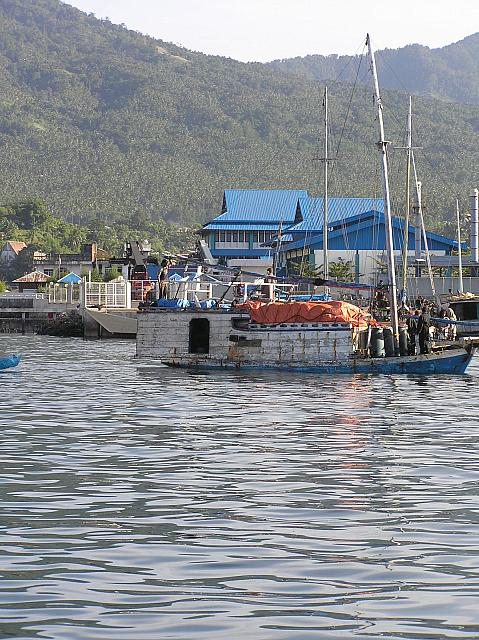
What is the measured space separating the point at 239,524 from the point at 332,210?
349 ft

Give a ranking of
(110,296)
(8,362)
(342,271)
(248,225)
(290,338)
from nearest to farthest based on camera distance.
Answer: (290,338) < (8,362) < (110,296) < (342,271) < (248,225)

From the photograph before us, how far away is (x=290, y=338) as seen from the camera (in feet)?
149

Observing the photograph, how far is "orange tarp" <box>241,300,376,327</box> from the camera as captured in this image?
4422cm

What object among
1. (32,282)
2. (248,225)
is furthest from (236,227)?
(32,282)

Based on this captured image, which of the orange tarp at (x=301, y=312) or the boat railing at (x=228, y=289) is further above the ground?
the boat railing at (x=228, y=289)

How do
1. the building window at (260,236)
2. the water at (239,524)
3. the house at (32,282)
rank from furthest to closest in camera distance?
the house at (32,282) → the building window at (260,236) → the water at (239,524)

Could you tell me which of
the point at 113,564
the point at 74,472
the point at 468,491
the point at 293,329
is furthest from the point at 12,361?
the point at 113,564

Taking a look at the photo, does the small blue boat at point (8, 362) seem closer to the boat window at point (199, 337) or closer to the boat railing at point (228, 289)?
the boat window at point (199, 337)

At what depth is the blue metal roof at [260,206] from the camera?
427ft

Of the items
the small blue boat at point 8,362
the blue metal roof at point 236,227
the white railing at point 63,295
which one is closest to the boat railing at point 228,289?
the small blue boat at point 8,362

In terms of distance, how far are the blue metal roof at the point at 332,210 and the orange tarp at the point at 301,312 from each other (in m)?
68.8

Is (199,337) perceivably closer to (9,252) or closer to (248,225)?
(248,225)

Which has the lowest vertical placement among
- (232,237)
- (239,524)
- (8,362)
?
(239,524)

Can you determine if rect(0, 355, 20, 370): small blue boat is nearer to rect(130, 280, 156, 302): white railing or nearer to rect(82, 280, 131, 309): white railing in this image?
rect(82, 280, 131, 309): white railing
